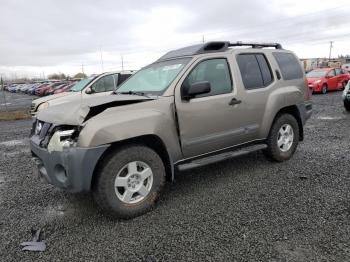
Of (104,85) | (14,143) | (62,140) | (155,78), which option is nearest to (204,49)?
(155,78)

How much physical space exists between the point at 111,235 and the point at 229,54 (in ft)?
9.86

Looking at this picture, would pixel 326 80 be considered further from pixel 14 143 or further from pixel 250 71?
pixel 14 143

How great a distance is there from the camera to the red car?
1783 centimetres

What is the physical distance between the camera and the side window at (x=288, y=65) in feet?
17.2

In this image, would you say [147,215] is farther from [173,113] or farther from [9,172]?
[9,172]

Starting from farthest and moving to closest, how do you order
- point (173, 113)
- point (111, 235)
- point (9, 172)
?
point (9, 172), point (173, 113), point (111, 235)

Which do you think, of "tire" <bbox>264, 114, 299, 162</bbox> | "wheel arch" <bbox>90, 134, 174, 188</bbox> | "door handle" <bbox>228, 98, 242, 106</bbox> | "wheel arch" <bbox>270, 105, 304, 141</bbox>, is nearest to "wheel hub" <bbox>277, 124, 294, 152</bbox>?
"tire" <bbox>264, 114, 299, 162</bbox>

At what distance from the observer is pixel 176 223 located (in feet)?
11.0

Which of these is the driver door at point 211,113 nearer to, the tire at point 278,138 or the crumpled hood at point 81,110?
the crumpled hood at point 81,110

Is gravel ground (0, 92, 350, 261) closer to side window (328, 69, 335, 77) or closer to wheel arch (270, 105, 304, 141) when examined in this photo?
wheel arch (270, 105, 304, 141)

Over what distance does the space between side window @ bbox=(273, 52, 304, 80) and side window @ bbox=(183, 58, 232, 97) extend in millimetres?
1314

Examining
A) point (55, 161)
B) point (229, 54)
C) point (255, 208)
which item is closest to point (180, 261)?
point (255, 208)

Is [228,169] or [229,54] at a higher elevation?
[229,54]

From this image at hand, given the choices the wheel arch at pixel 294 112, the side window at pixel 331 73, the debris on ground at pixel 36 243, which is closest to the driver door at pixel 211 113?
the wheel arch at pixel 294 112
